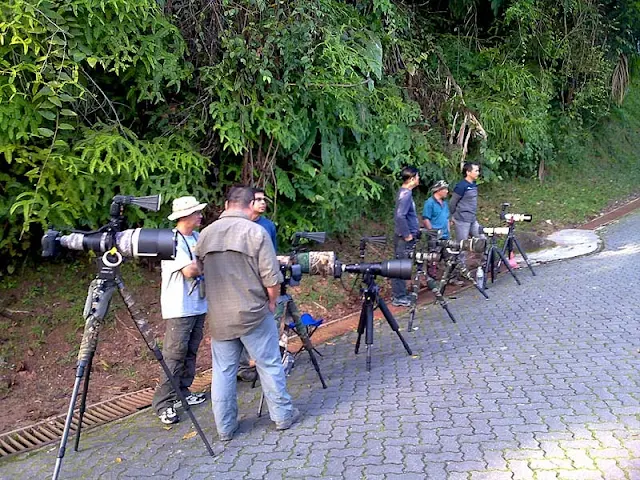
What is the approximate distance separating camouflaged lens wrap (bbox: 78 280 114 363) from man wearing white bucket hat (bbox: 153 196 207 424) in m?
0.77

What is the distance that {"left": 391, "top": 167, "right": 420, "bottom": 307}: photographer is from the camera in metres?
7.68

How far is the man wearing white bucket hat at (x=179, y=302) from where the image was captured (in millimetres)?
4754

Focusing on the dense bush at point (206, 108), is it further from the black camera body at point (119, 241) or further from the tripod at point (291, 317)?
the tripod at point (291, 317)

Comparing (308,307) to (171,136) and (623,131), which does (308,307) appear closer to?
(171,136)

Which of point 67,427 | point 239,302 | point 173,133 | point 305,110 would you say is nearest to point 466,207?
point 305,110

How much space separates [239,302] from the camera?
426 centimetres

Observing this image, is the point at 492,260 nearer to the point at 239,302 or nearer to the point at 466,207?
the point at 466,207

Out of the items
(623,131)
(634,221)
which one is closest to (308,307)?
(634,221)

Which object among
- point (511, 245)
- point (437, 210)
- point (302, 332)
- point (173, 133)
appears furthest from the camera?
point (511, 245)

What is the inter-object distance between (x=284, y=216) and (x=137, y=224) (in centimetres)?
208

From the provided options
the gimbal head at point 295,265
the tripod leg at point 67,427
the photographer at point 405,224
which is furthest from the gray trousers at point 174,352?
the photographer at point 405,224

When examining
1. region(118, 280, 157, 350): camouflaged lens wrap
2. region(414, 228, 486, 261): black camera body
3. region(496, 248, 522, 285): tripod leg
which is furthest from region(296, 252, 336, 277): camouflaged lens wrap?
region(496, 248, 522, 285): tripod leg

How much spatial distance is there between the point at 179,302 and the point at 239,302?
29.7 inches

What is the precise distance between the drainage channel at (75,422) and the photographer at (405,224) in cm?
311
